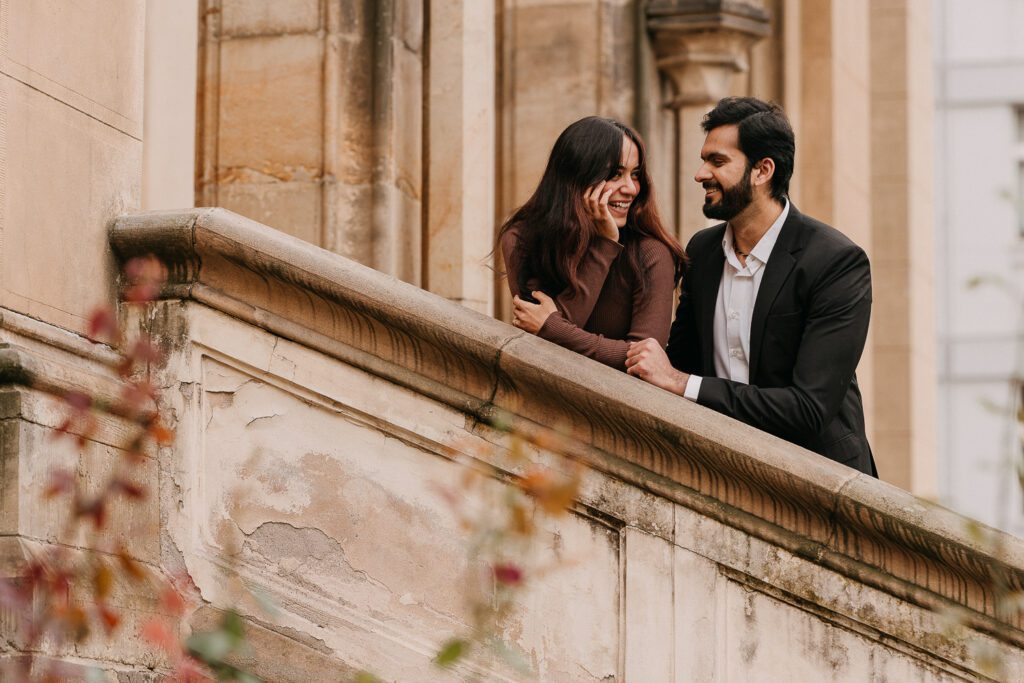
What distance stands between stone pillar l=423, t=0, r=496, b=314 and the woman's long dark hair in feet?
7.73

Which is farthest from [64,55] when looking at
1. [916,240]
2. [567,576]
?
[916,240]

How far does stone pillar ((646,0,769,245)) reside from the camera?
10062mm

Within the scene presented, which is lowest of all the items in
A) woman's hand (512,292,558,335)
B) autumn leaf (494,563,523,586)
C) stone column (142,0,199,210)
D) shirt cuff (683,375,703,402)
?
autumn leaf (494,563,523,586)

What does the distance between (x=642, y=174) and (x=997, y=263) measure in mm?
26403

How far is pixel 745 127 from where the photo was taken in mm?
4883

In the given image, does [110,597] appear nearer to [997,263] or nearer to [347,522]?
[347,522]

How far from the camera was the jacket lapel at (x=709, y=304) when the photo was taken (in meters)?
4.86

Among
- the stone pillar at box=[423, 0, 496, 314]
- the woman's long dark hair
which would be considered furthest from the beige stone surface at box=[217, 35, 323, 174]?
the woman's long dark hair

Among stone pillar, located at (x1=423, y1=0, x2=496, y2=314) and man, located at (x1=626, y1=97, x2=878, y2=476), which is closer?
man, located at (x1=626, y1=97, x2=878, y2=476)

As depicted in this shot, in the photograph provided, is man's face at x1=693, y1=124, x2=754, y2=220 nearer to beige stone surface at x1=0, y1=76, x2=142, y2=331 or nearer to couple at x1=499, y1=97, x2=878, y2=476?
couple at x1=499, y1=97, x2=878, y2=476

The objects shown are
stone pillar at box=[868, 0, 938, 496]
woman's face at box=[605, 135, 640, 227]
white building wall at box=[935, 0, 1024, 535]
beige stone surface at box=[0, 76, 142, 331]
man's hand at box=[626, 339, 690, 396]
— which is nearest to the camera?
beige stone surface at box=[0, 76, 142, 331]

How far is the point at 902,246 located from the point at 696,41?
3.93 m

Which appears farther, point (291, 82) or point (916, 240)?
point (916, 240)

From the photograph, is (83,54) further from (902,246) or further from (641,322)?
(902,246)
